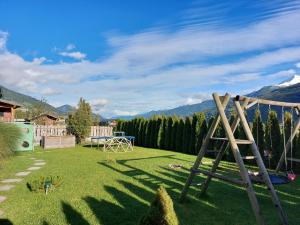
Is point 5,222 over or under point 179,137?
under

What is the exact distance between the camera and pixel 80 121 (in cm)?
2062

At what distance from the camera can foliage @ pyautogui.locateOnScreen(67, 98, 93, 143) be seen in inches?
807

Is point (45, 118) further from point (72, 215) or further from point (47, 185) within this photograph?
point (72, 215)

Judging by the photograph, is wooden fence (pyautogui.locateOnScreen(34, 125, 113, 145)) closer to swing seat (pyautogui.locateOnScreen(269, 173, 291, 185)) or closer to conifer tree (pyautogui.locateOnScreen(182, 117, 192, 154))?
conifer tree (pyautogui.locateOnScreen(182, 117, 192, 154))

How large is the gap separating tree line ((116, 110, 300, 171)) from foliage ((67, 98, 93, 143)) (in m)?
3.69

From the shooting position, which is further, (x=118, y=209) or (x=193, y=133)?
(x=193, y=133)

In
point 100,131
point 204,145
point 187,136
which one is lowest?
point 204,145

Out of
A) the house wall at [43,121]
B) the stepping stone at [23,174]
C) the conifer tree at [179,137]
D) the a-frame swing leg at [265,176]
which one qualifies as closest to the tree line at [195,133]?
the conifer tree at [179,137]

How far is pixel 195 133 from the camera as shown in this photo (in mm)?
16734

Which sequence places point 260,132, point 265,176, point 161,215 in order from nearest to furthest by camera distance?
point 161,215 → point 265,176 → point 260,132

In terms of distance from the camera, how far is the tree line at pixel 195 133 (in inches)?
468

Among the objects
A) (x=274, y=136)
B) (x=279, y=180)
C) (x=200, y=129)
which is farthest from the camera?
(x=200, y=129)

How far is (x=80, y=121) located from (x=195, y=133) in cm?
823

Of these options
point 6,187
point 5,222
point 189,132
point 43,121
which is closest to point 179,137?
point 189,132
